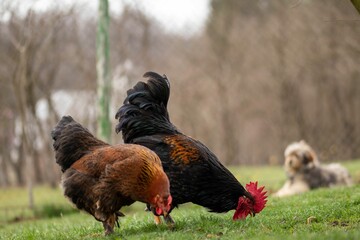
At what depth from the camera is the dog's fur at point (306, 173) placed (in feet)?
49.6

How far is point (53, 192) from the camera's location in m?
23.2

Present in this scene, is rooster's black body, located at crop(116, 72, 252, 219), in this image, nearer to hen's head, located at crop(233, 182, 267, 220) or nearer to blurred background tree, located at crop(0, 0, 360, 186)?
hen's head, located at crop(233, 182, 267, 220)

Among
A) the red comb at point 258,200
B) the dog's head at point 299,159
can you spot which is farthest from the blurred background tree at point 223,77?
the red comb at point 258,200

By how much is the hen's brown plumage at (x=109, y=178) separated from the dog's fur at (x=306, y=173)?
867 cm

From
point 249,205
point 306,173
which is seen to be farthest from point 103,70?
point 249,205

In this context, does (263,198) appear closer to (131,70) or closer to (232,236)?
(232,236)

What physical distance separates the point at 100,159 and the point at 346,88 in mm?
28774

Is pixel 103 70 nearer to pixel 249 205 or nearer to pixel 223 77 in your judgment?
pixel 249 205

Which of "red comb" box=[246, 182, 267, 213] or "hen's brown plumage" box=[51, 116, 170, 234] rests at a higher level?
"hen's brown plumage" box=[51, 116, 170, 234]

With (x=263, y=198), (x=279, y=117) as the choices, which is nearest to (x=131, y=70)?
(x=279, y=117)

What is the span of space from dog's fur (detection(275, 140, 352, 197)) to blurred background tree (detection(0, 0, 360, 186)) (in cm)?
1127

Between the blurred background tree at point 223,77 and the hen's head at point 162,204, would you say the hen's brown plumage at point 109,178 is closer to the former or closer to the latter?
the hen's head at point 162,204

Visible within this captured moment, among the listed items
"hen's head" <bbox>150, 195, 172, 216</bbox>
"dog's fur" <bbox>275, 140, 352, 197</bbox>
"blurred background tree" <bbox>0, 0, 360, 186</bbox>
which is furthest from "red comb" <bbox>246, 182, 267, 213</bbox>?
"blurred background tree" <bbox>0, 0, 360, 186</bbox>

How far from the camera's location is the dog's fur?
1512cm
